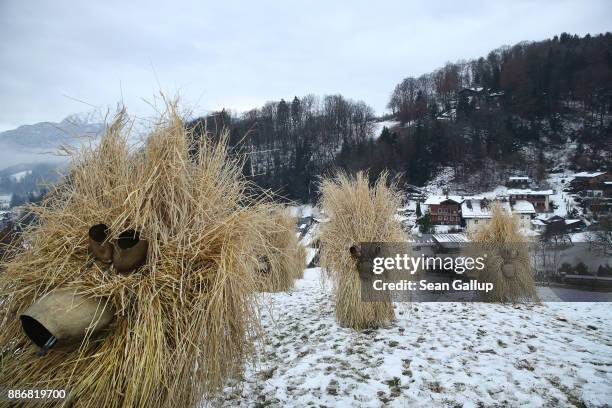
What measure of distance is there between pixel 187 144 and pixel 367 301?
298cm

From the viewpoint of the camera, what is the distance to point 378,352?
3.25 meters

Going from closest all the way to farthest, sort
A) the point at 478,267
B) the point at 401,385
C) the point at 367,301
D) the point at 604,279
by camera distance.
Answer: the point at 401,385, the point at 367,301, the point at 478,267, the point at 604,279

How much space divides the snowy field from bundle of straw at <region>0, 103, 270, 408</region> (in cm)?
89

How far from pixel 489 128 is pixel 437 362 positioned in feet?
204

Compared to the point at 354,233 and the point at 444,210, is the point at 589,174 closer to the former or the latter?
the point at 444,210

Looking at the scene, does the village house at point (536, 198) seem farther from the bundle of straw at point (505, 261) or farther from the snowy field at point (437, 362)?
the snowy field at point (437, 362)

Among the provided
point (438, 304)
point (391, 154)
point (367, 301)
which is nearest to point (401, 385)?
point (367, 301)

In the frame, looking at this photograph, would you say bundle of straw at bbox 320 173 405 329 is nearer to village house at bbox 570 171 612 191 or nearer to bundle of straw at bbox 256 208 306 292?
bundle of straw at bbox 256 208 306 292

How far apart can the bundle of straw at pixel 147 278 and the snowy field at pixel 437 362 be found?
2.92ft

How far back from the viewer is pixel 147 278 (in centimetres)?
165

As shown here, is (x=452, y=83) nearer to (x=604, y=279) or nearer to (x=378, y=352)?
(x=604, y=279)

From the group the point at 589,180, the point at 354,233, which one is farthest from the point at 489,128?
the point at 354,233

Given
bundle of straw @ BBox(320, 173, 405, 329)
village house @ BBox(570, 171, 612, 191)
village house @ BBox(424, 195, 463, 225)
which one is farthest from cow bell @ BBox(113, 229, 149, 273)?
village house @ BBox(570, 171, 612, 191)

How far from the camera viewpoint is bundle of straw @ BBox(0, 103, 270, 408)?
1538 millimetres
